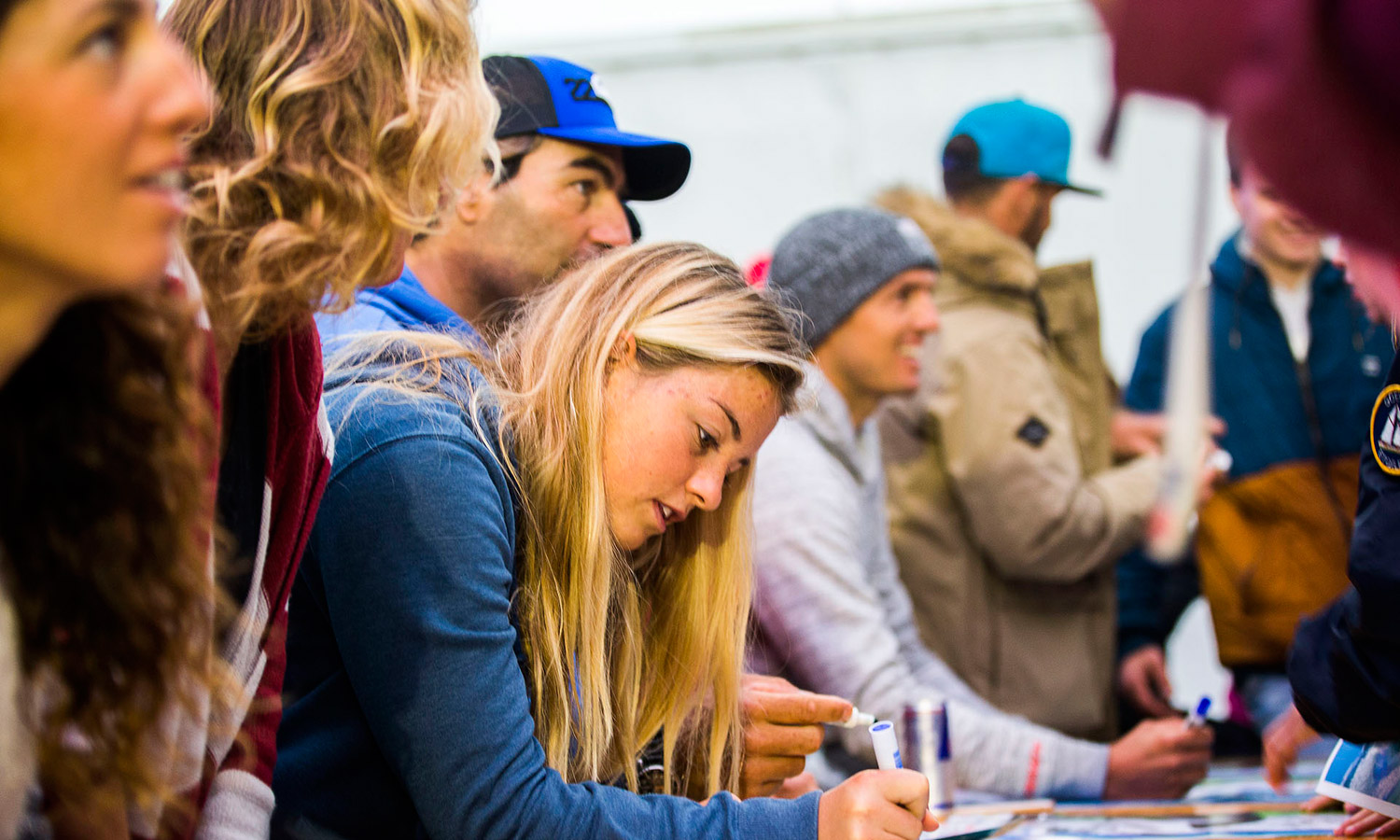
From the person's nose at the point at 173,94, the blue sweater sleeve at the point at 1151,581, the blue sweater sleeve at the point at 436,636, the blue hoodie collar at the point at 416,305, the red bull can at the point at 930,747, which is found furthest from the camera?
the blue sweater sleeve at the point at 1151,581

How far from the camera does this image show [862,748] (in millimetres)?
1924

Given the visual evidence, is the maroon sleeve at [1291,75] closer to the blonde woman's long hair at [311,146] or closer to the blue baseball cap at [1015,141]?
the blonde woman's long hair at [311,146]

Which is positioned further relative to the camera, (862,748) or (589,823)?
(862,748)

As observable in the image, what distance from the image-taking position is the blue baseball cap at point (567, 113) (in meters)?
1.90

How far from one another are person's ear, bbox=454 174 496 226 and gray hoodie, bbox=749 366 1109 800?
555 millimetres

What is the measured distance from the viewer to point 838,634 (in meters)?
1.92

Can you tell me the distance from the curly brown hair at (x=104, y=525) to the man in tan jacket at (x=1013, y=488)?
1814 millimetres

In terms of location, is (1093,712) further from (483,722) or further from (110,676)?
(110,676)

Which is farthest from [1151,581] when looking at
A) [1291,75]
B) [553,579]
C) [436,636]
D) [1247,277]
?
[1291,75]

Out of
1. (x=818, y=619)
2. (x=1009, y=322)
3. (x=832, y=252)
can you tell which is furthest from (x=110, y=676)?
(x=1009, y=322)

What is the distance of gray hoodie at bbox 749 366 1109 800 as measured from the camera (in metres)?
1.88

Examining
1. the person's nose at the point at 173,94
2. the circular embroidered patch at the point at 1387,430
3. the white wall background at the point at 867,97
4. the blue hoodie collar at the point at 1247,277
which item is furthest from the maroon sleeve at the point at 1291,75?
the white wall background at the point at 867,97

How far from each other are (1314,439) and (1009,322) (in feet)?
1.95

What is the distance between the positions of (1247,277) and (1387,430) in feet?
4.63
